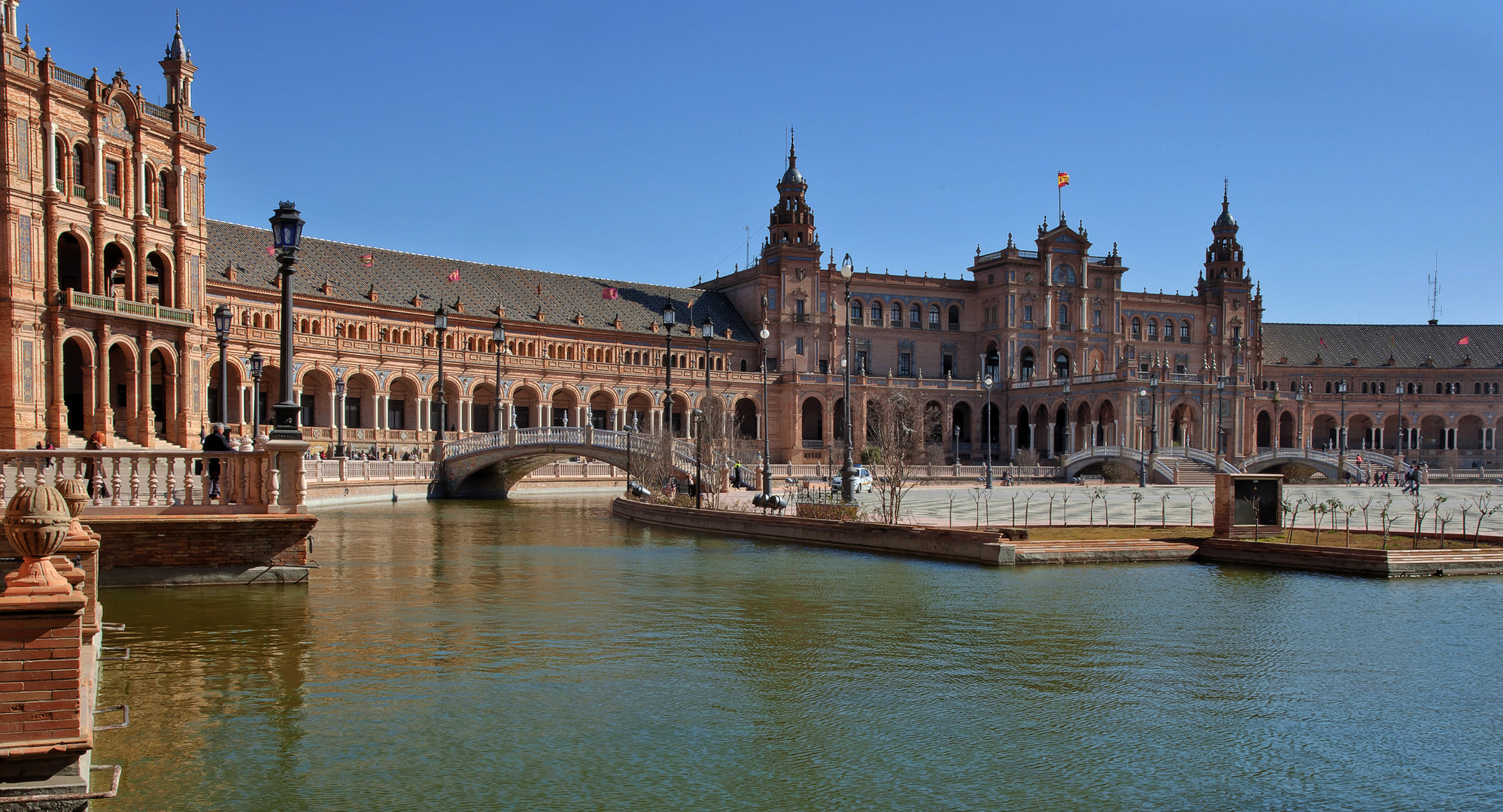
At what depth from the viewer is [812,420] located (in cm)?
9525

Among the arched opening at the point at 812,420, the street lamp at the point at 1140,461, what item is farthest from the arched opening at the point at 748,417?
the street lamp at the point at 1140,461

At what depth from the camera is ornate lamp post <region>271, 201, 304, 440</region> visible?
17281 mm

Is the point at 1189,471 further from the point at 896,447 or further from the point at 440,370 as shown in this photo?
the point at 440,370

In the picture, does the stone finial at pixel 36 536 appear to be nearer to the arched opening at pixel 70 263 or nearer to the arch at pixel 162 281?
the arched opening at pixel 70 263

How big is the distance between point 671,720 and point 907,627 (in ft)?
19.1

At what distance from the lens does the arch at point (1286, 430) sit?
372ft

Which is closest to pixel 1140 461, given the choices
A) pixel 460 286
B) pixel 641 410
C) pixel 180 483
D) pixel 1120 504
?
pixel 1120 504

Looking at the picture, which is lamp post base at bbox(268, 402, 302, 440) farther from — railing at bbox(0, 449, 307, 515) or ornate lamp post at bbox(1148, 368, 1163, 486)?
ornate lamp post at bbox(1148, 368, 1163, 486)

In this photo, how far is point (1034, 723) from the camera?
11516 millimetres

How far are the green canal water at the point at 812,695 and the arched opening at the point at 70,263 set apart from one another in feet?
103

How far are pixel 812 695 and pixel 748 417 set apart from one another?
7875cm

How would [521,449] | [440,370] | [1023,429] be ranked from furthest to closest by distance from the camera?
[1023,429], [521,449], [440,370]

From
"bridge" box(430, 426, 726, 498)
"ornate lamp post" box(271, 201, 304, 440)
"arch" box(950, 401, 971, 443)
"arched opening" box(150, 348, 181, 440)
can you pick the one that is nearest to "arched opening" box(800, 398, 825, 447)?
"arch" box(950, 401, 971, 443)

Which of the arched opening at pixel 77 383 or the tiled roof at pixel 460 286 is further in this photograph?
the tiled roof at pixel 460 286
